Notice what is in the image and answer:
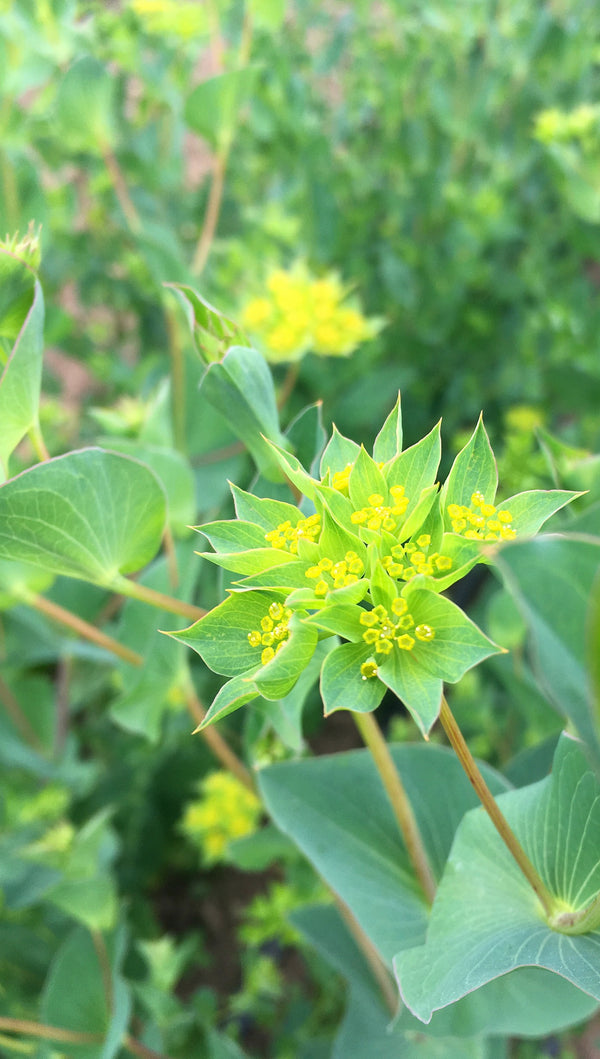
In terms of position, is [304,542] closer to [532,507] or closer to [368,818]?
[532,507]

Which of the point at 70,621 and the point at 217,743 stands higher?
the point at 70,621

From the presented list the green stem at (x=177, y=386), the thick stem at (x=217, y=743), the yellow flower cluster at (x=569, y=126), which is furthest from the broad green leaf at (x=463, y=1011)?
the yellow flower cluster at (x=569, y=126)

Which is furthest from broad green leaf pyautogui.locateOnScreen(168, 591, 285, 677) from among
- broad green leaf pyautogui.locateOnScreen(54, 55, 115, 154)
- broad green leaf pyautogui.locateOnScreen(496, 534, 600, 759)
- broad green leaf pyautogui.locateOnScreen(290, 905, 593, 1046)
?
broad green leaf pyautogui.locateOnScreen(54, 55, 115, 154)

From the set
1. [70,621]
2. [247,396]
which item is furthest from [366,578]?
[70,621]

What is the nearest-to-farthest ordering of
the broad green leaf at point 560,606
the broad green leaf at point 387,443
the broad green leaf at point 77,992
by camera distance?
1. the broad green leaf at point 560,606
2. the broad green leaf at point 387,443
3. the broad green leaf at point 77,992

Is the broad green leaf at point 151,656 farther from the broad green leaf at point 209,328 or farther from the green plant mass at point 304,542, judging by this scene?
the broad green leaf at point 209,328

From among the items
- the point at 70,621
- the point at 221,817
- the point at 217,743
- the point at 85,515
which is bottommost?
the point at 221,817

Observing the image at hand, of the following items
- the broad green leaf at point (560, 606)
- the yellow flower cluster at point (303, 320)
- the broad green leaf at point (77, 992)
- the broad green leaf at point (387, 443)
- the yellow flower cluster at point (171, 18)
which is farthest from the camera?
the yellow flower cluster at point (171, 18)
